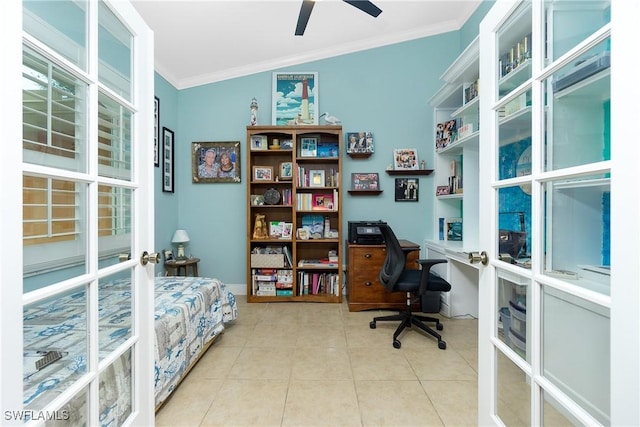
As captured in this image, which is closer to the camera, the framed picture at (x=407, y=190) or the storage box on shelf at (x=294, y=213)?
the storage box on shelf at (x=294, y=213)

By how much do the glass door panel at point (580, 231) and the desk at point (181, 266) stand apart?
331cm

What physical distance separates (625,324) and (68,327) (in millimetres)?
1441

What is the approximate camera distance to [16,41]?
60 cm

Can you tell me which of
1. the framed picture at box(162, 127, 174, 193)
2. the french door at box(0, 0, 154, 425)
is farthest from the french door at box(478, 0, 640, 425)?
the framed picture at box(162, 127, 174, 193)

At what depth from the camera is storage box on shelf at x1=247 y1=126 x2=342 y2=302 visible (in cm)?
328

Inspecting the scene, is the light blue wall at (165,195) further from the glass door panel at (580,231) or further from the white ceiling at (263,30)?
the glass door panel at (580,231)

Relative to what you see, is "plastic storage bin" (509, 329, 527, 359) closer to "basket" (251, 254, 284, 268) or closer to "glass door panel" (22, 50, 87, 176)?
"glass door panel" (22, 50, 87, 176)

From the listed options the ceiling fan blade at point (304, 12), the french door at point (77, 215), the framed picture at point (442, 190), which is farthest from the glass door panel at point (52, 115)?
the framed picture at point (442, 190)

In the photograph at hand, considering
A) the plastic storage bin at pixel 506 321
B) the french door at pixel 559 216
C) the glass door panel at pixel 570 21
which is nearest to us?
the french door at pixel 559 216

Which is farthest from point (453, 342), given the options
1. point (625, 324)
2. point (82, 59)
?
point (82, 59)

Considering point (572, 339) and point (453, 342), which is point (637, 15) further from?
point (453, 342)

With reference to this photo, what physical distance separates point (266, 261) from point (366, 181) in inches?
62.4

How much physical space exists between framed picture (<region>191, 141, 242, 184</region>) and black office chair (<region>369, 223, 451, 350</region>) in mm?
2170

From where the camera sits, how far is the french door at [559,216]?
60cm
